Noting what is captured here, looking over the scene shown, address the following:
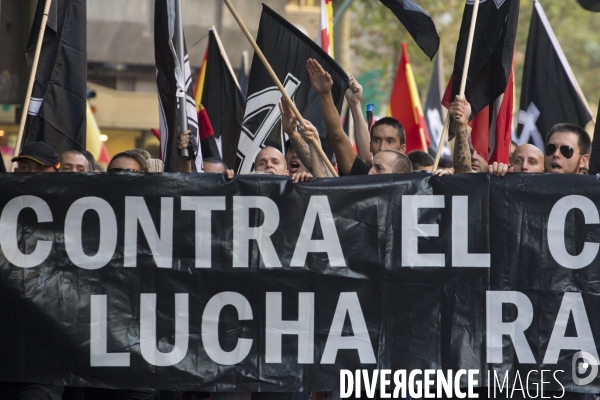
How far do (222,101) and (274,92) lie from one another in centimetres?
181

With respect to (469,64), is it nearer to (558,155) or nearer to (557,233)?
(558,155)

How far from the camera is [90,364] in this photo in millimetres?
5508

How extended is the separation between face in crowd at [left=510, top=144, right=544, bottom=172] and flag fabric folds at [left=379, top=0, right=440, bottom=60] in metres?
0.99

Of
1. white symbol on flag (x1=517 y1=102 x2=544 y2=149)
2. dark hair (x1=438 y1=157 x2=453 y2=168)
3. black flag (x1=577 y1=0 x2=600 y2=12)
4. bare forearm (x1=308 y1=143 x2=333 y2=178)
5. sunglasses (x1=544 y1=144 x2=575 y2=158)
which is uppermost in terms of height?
black flag (x1=577 y1=0 x2=600 y2=12)

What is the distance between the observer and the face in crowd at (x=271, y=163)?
640 centimetres

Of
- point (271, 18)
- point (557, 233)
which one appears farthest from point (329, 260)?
point (271, 18)

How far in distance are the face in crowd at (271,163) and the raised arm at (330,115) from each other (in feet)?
1.23

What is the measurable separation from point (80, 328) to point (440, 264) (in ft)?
6.69

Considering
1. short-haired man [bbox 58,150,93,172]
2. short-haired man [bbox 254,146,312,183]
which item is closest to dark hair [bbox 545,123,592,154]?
short-haired man [bbox 254,146,312,183]

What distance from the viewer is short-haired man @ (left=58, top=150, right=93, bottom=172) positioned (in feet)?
21.9

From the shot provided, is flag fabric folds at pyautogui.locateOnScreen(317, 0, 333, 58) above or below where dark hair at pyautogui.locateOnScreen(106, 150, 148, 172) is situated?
above

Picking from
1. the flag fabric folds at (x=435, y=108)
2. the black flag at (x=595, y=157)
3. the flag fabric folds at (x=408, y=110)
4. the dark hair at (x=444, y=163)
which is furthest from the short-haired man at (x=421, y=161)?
the flag fabric folds at (x=435, y=108)

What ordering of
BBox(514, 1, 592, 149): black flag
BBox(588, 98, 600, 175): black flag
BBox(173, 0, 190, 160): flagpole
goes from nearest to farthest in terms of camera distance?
BBox(588, 98, 600, 175): black flag < BBox(173, 0, 190, 160): flagpole < BBox(514, 1, 592, 149): black flag

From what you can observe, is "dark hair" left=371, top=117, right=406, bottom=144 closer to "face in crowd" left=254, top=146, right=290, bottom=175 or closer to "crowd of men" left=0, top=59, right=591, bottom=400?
"crowd of men" left=0, top=59, right=591, bottom=400
